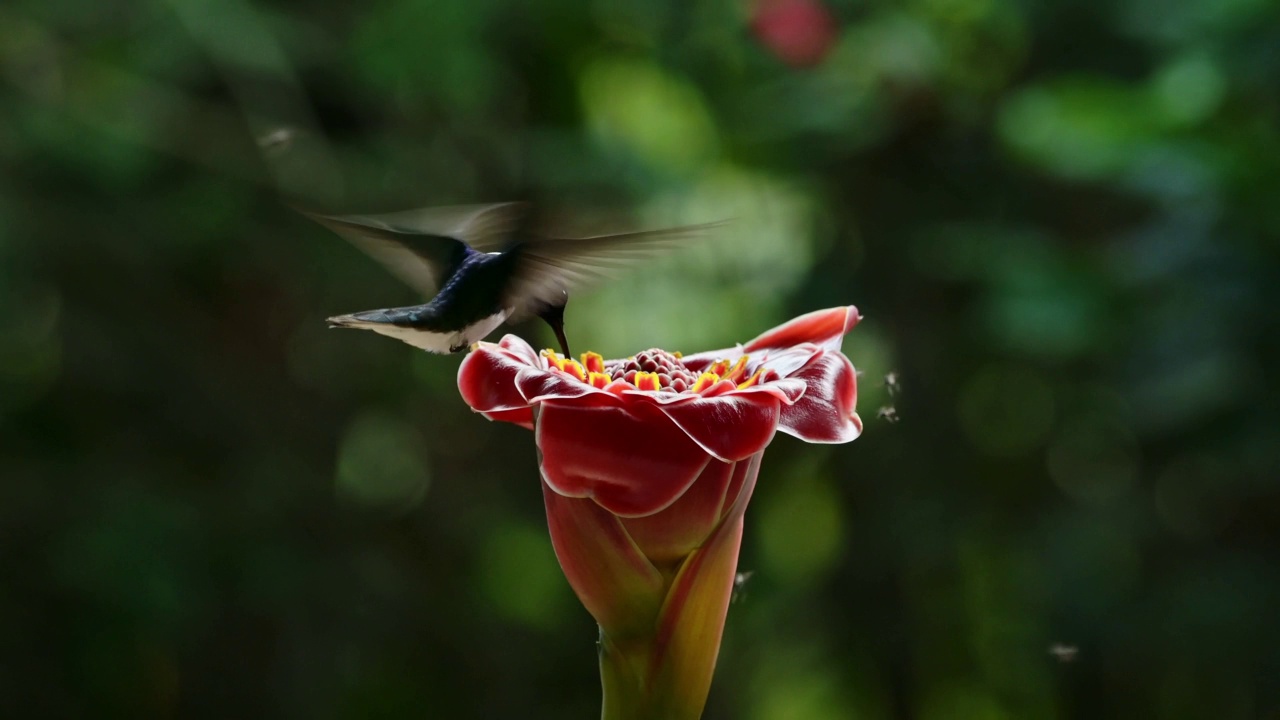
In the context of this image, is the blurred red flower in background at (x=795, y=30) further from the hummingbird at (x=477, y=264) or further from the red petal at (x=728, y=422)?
the red petal at (x=728, y=422)

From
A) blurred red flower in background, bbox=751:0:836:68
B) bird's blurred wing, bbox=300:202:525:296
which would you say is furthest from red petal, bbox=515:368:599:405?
blurred red flower in background, bbox=751:0:836:68

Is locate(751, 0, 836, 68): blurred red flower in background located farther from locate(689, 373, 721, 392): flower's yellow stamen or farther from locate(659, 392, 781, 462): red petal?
locate(659, 392, 781, 462): red petal

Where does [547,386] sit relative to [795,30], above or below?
above

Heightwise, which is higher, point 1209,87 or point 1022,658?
point 1209,87

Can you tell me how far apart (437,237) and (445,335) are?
12 cm

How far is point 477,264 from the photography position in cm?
90

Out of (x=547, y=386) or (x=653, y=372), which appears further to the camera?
(x=653, y=372)

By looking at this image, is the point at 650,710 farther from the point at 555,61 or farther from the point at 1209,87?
the point at 555,61

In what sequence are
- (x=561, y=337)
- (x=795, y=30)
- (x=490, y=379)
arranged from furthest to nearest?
(x=795, y=30)
(x=561, y=337)
(x=490, y=379)

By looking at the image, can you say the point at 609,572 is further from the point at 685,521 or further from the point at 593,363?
the point at 593,363

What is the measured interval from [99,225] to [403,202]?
740mm

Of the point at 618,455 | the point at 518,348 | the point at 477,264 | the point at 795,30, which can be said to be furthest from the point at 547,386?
the point at 795,30

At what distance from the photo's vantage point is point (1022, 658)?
283 centimetres

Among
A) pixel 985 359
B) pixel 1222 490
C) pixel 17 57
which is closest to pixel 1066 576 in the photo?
pixel 1222 490
